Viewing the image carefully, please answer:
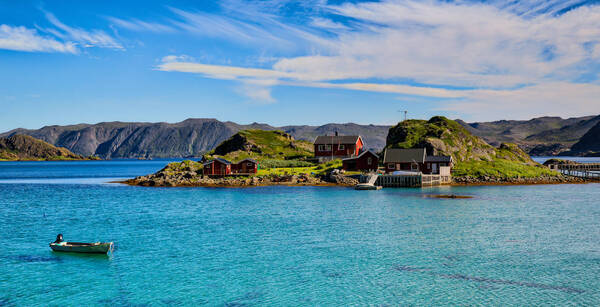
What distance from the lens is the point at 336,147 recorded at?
461ft

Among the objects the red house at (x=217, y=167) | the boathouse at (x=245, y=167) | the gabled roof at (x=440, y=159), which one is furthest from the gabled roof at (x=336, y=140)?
the red house at (x=217, y=167)

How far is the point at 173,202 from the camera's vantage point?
2968 inches

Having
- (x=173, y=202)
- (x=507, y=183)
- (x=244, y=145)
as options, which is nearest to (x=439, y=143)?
(x=507, y=183)

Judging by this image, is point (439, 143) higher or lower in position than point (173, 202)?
higher

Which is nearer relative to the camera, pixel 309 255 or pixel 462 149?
pixel 309 255

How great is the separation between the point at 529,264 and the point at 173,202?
57151 millimetres

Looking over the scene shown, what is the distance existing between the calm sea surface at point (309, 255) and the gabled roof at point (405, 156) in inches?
1497

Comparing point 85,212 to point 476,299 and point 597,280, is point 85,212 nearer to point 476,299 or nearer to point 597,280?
point 476,299

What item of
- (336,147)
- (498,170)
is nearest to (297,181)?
(336,147)

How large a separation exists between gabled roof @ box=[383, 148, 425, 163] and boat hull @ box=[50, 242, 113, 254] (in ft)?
270

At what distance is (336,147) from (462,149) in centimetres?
3811

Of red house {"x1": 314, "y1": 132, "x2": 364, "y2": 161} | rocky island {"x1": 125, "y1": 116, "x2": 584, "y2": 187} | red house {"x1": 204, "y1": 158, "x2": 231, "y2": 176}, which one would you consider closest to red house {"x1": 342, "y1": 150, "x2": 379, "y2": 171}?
rocky island {"x1": 125, "y1": 116, "x2": 584, "y2": 187}

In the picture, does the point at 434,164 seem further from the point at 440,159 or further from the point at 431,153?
the point at 431,153

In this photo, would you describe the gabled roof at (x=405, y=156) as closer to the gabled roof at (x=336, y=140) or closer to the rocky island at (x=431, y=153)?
the rocky island at (x=431, y=153)
